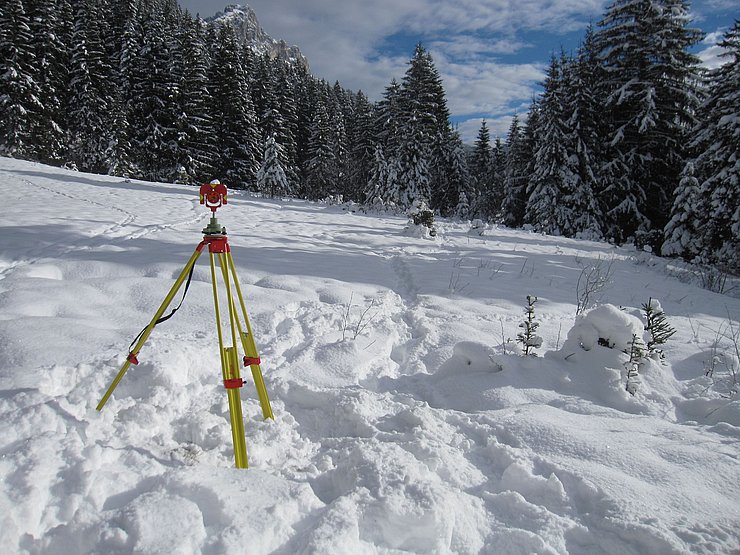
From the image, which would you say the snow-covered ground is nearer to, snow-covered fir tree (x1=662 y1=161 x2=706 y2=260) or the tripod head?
the tripod head

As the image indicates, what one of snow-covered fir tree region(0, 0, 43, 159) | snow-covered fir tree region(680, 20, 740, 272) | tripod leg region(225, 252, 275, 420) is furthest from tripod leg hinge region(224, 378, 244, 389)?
snow-covered fir tree region(0, 0, 43, 159)

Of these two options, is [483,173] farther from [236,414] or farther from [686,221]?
[236,414]

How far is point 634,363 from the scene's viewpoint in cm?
323

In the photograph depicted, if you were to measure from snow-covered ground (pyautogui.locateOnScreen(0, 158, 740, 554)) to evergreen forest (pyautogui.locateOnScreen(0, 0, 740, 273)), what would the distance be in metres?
13.5

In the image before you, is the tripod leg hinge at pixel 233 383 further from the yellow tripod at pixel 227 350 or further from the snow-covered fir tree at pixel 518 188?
the snow-covered fir tree at pixel 518 188

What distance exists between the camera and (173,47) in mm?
26516

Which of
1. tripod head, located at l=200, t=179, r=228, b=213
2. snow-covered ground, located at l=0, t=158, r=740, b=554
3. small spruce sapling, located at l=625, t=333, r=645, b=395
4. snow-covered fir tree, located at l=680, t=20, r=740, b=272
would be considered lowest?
snow-covered ground, located at l=0, t=158, r=740, b=554

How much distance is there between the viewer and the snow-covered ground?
69.5 inches

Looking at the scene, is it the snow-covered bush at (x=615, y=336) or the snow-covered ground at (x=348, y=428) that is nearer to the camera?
the snow-covered ground at (x=348, y=428)

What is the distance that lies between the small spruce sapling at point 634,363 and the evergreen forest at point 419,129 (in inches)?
515

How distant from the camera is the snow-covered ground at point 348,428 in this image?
1.76 metres

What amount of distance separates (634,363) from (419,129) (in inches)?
922

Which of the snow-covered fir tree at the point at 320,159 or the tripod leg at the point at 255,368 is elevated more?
the snow-covered fir tree at the point at 320,159

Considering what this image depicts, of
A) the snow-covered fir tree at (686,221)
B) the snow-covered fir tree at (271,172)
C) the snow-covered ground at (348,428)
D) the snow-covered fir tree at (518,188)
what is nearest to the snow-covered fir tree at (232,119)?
the snow-covered fir tree at (271,172)
